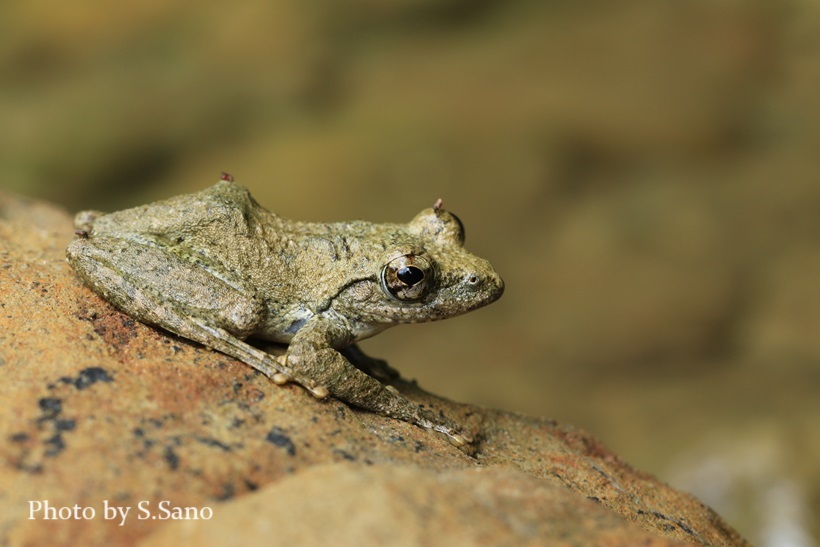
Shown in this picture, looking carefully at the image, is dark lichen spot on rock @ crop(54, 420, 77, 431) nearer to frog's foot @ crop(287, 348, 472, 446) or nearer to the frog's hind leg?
the frog's hind leg

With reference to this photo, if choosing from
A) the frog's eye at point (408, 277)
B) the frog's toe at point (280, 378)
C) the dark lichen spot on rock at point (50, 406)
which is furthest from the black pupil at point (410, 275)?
the dark lichen spot on rock at point (50, 406)

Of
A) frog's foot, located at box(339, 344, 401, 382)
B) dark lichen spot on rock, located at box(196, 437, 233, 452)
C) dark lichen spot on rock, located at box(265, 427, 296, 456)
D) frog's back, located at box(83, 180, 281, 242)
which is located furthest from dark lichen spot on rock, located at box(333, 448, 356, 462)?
frog's back, located at box(83, 180, 281, 242)

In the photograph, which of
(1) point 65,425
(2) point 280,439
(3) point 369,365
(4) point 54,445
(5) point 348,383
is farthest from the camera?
(3) point 369,365

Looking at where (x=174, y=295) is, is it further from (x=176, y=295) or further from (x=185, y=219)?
(x=185, y=219)

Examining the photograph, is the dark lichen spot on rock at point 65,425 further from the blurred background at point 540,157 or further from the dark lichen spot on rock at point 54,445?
the blurred background at point 540,157

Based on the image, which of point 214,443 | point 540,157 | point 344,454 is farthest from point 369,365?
point 540,157

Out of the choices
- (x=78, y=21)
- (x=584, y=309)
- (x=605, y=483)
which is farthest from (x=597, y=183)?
(x=78, y=21)
